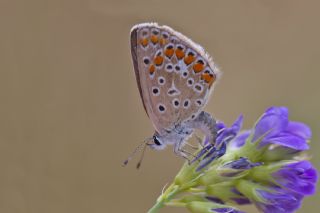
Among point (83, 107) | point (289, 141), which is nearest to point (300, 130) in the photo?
point (289, 141)

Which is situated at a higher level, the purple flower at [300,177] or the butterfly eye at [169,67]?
the butterfly eye at [169,67]

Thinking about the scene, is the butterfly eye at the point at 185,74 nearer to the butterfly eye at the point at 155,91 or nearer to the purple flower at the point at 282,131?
the butterfly eye at the point at 155,91

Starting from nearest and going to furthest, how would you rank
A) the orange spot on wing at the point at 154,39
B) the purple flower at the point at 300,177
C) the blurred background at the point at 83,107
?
the purple flower at the point at 300,177, the orange spot on wing at the point at 154,39, the blurred background at the point at 83,107

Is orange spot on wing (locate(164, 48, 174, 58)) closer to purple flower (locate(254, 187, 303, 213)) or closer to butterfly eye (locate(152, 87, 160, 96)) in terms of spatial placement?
butterfly eye (locate(152, 87, 160, 96))

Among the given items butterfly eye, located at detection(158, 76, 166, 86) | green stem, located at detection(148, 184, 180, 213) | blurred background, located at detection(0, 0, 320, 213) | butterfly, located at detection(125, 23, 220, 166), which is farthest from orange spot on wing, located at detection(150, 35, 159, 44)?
blurred background, located at detection(0, 0, 320, 213)

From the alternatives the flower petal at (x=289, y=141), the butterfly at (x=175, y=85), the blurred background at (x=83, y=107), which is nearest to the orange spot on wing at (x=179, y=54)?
the butterfly at (x=175, y=85)

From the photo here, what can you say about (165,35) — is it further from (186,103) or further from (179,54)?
(186,103)

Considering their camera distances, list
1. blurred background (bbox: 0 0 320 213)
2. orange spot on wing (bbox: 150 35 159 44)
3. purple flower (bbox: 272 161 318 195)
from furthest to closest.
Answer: blurred background (bbox: 0 0 320 213), orange spot on wing (bbox: 150 35 159 44), purple flower (bbox: 272 161 318 195)

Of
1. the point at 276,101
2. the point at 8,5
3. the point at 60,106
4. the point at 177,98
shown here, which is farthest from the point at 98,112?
the point at 177,98
